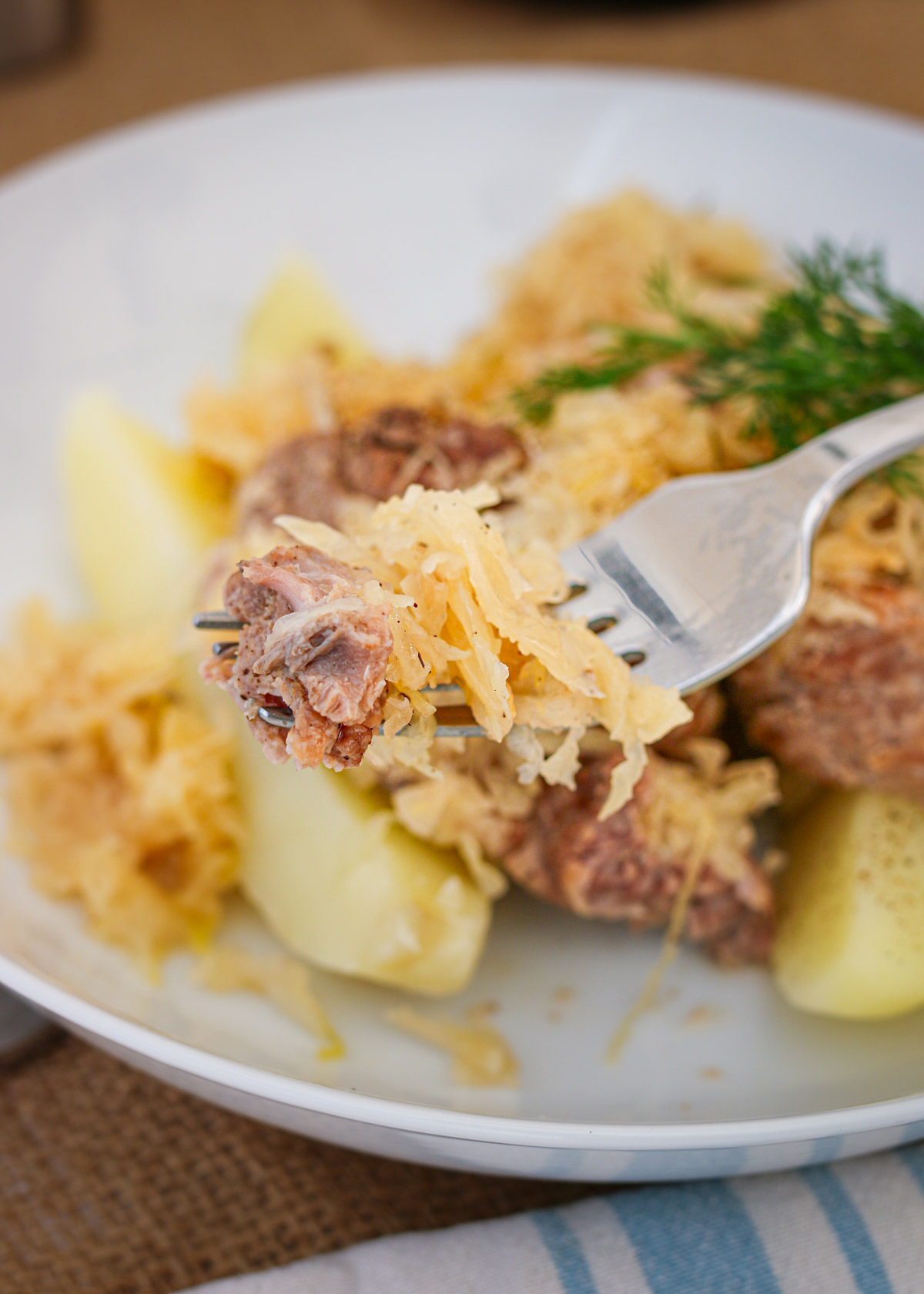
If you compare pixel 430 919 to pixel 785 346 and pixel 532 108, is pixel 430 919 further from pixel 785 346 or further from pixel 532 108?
pixel 532 108

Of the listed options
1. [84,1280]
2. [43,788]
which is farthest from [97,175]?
[84,1280]

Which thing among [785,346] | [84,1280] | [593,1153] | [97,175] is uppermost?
[97,175]

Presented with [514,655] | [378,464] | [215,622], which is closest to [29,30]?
[378,464]

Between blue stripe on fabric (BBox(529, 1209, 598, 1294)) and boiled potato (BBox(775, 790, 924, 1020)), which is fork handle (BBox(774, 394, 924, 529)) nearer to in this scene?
boiled potato (BBox(775, 790, 924, 1020))

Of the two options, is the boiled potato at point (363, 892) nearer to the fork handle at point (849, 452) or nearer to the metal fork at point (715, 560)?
the metal fork at point (715, 560)

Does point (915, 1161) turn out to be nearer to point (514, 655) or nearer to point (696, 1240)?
point (696, 1240)

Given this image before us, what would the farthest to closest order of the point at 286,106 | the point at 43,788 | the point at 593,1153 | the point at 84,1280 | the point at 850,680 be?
the point at 286,106, the point at 43,788, the point at 850,680, the point at 84,1280, the point at 593,1153

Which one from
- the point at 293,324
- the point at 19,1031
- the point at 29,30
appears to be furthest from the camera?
the point at 29,30
